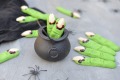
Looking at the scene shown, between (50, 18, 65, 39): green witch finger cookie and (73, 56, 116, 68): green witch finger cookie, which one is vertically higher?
(50, 18, 65, 39): green witch finger cookie

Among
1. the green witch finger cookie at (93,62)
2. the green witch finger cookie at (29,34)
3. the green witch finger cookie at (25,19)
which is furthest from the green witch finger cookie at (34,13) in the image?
the green witch finger cookie at (93,62)

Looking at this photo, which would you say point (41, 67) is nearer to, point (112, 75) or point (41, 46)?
point (41, 46)

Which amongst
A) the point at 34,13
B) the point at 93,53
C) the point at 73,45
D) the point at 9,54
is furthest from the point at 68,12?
the point at 9,54

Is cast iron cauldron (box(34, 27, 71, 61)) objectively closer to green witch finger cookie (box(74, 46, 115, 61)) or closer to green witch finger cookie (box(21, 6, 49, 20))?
green witch finger cookie (box(74, 46, 115, 61))

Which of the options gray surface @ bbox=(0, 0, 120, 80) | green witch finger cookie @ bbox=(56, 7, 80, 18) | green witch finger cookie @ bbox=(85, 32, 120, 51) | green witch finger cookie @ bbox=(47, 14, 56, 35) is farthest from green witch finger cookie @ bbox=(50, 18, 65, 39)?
green witch finger cookie @ bbox=(56, 7, 80, 18)

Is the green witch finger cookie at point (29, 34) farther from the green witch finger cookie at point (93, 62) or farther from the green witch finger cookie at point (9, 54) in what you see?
the green witch finger cookie at point (93, 62)

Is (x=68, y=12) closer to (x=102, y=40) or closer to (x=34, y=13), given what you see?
(x=34, y=13)

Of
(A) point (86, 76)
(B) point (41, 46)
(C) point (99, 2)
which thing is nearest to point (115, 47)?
(A) point (86, 76)
